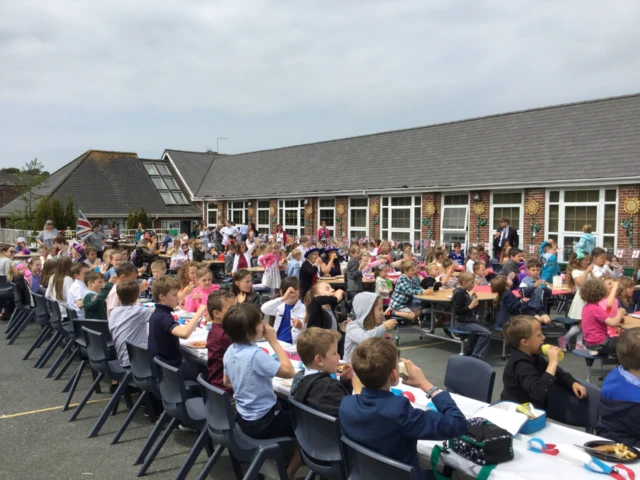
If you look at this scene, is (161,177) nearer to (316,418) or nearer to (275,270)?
(275,270)

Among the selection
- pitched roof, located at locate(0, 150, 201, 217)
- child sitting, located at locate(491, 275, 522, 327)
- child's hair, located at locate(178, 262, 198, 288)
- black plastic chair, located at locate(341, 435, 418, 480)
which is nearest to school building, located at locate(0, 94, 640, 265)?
pitched roof, located at locate(0, 150, 201, 217)

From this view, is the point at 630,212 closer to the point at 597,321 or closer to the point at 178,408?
the point at 597,321

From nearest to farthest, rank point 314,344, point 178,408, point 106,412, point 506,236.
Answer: point 314,344 → point 178,408 → point 106,412 → point 506,236

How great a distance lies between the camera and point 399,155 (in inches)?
914

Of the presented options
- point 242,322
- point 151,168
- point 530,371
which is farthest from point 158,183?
point 530,371

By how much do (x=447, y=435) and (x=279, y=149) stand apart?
29.9 metres

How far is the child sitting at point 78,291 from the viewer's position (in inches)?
286

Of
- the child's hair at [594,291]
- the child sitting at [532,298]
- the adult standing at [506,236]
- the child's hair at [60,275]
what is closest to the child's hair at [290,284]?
the child's hair at [594,291]

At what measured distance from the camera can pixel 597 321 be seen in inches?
260

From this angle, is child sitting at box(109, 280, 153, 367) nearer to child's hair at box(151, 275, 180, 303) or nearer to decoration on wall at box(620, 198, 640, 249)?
child's hair at box(151, 275, 180, 303)

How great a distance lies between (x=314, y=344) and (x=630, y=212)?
14.1m

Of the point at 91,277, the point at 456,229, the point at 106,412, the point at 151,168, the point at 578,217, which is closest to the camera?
the point at 106,412

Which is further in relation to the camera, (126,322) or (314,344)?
(126,322)

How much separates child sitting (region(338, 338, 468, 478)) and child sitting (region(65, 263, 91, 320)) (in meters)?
5.51
